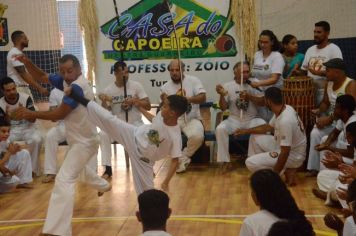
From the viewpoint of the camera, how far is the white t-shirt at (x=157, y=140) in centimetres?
565

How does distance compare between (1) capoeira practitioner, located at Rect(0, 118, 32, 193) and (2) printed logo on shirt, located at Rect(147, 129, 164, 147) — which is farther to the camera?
(1) capoeira practitioner, located at Rect(0, 118, 32, 193)

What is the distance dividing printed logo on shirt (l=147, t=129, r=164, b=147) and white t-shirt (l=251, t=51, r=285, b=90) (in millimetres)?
3255

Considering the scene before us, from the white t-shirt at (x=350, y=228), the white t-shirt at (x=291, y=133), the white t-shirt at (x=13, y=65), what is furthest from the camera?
the white t-shirt at (x=13, y=65)

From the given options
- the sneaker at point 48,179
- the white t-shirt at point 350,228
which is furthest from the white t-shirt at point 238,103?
the white t-shirt at point 350,228

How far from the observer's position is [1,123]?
7496 millimetres

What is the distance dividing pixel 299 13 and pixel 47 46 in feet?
18.4

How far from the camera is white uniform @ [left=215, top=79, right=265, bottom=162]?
8414 millimetres

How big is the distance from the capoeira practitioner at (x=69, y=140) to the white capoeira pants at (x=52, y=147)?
227cm

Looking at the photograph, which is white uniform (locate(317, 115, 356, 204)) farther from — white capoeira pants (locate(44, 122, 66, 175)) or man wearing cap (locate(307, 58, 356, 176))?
white capoeira pants (locate(44, 122, 66, 175))

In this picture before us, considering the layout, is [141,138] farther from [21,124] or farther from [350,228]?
[21,124]

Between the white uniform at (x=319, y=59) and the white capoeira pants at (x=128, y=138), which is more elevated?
the white uniform at (x=319, y=59)

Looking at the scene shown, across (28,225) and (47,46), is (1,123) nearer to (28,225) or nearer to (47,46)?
(28,225)

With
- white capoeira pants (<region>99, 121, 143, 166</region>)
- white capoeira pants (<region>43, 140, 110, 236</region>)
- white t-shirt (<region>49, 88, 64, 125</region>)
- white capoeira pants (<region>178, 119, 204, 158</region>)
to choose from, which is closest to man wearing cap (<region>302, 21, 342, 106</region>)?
white capoeira pants (<region>178, 119, 204, 158</region>)

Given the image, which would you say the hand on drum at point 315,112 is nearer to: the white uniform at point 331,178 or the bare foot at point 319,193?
the white uniform at point 331,178
